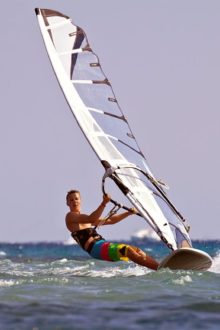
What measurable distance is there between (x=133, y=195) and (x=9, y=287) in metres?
2.55

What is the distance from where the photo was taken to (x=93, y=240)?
11609 mm

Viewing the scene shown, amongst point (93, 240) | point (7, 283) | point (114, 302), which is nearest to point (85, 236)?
point (93, 240)

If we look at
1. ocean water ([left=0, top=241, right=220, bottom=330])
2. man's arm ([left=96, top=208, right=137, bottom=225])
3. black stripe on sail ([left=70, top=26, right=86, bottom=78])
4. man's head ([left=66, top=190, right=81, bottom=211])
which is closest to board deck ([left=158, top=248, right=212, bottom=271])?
ocean water ([left=0, top=241, right=220, bottom=330])

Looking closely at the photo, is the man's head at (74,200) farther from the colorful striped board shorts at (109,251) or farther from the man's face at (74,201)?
the colorful striped board shorts at (109,251)

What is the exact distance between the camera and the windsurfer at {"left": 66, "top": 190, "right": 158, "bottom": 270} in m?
11.4

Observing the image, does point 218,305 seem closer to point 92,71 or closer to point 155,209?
point 155,209

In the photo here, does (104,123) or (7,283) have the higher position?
(104,123)

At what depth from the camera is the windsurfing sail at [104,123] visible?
1183cm

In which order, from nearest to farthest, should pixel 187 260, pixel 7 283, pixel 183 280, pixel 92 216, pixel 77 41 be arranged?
pixel 7 283, pixel 183 280, pixel 92 216, pixel 187 260, pixel 77 41

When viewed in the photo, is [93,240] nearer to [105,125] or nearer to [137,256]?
[137,256]

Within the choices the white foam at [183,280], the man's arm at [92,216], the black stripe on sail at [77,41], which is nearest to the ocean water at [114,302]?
the white foam at [183,280]

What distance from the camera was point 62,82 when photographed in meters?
12.7

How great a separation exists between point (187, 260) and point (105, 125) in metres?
2.35

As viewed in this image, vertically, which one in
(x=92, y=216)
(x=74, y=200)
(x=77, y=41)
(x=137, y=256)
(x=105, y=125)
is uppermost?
(x=77, y=41)
